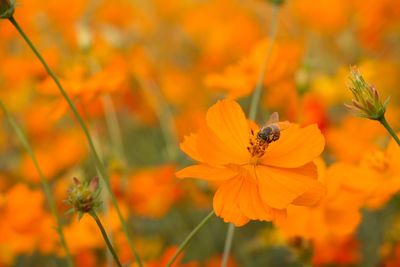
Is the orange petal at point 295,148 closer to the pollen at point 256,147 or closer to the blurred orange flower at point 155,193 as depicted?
the pollen at point 256,147

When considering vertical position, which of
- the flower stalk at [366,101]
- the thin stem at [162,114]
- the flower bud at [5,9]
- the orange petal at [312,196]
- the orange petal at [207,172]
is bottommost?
the orange petal at [312,196]

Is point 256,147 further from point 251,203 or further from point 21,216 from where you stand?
point 21,216

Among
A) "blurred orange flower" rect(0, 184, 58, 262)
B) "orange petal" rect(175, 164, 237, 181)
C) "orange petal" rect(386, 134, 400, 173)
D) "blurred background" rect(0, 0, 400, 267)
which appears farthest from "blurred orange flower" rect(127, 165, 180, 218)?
"orange petal" rect(175, 164, 237, 181)

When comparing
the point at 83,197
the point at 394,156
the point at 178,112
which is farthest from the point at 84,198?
the point at 178,112

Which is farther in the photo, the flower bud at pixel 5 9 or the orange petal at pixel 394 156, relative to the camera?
the orange petal at pixel 394 156

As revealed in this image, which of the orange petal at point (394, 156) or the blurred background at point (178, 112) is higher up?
the blurred background at point (178, 112)

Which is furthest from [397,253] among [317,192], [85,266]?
[85,266]

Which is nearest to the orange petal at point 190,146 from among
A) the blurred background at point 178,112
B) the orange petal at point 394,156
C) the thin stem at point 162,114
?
the blurred background at point 178,112
